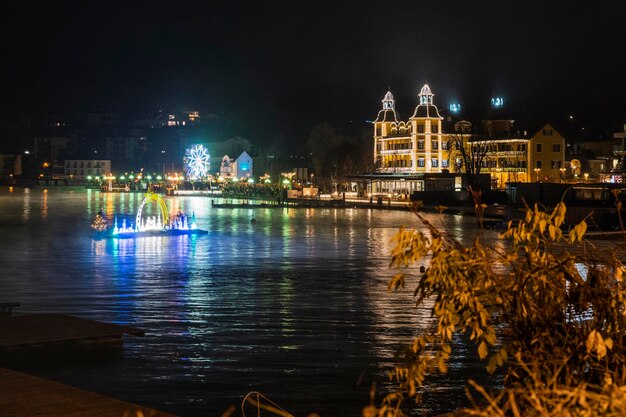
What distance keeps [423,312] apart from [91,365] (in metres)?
7.38

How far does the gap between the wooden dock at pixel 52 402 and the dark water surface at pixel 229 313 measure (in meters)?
1.13

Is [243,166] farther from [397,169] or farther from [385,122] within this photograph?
[397,169]

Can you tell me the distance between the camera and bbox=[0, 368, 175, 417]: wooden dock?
29.7ft

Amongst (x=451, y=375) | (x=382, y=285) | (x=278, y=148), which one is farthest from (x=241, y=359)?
(x=278, y=148)

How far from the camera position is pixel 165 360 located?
13.4 meters

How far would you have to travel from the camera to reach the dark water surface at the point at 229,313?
1174 centimetres

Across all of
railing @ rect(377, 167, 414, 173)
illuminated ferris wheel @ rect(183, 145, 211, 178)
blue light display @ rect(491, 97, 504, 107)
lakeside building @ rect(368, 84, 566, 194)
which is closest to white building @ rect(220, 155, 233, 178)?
illuminated ferris wheel @ rect(183, 145, 211, 178)

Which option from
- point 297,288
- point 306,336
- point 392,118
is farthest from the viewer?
point 392,118

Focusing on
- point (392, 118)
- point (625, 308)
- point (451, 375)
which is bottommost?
point (451, 375)

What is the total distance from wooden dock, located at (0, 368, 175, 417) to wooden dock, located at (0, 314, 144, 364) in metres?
2.39

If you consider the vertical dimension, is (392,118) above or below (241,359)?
above

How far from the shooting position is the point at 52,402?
375 inches

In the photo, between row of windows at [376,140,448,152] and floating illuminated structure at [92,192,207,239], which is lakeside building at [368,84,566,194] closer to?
row of windows at [376,140,448,152]

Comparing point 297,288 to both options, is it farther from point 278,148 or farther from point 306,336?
point 278,148
